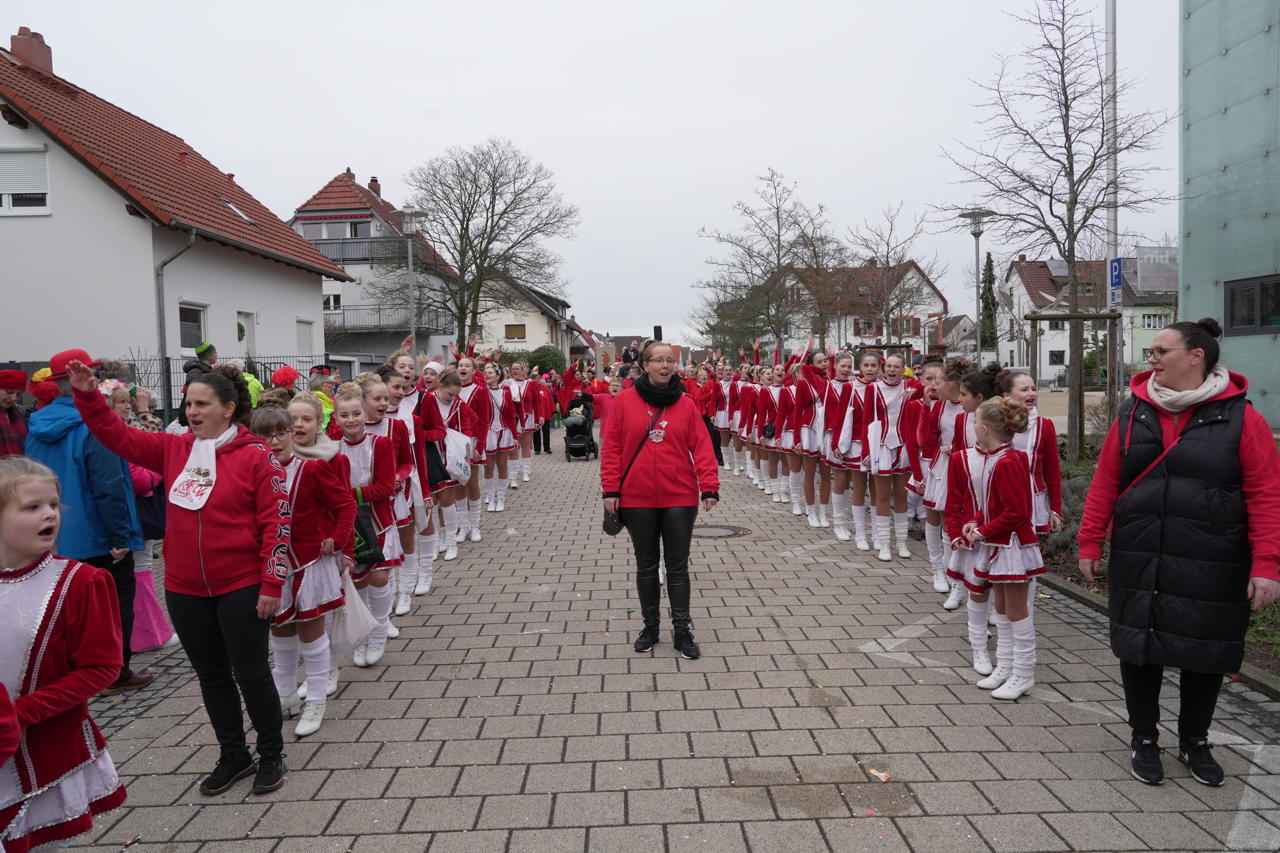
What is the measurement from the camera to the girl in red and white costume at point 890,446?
313 inches

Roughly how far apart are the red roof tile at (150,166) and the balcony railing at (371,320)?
15227 mm

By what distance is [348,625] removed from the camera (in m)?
4.61

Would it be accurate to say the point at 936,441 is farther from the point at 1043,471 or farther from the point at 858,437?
the point at 1043,471

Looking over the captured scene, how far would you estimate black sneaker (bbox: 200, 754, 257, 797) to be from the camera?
3727 mm

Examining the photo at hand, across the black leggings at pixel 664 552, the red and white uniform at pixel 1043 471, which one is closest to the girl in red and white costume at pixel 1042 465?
the red and white uniform at pixel 1043 471

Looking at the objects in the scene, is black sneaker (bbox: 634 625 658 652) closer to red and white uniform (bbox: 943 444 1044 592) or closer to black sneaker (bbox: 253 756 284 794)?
red and white uniform (bbox: 943 444 1044 592)

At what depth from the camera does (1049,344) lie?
69.8 metres

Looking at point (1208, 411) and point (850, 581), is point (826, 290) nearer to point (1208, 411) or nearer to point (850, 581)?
point (850, 581)

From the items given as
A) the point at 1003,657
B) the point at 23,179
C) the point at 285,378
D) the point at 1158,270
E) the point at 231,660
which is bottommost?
the point at 1003,657

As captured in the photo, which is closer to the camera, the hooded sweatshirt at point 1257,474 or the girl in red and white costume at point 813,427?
the hooded sweatshirt at point 1257,474

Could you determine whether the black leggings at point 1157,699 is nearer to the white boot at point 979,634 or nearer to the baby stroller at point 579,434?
the white boot at point 979,634

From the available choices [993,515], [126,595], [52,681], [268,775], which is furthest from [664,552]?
[52,681]

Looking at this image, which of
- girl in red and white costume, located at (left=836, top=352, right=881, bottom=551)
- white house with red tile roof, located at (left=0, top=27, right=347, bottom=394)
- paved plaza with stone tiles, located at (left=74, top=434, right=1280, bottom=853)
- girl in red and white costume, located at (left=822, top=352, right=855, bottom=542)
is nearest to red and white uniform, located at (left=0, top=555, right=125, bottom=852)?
paved plaza with stone tiles, located at (left=74, top=434, right=1280, bottom=853)

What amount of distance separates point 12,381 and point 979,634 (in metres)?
6.43
